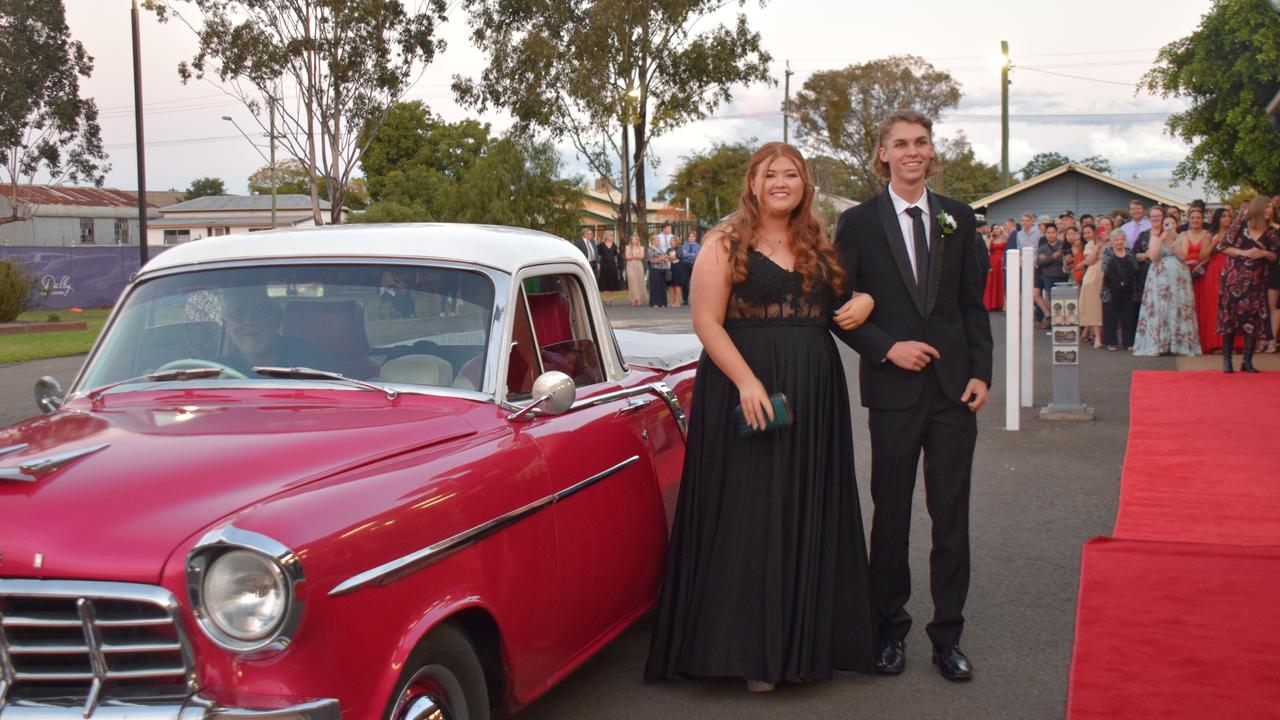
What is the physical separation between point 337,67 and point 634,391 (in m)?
22.5

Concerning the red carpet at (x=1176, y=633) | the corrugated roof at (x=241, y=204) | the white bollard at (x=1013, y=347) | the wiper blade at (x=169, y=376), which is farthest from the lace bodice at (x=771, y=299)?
the corrugated roof at (x=241, y=204)

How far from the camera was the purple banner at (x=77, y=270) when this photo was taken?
3297 centimetres

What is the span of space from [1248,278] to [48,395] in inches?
497

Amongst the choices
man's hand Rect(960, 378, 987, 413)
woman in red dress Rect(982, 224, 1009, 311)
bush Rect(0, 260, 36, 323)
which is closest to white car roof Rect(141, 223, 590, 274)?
man's hand Rect(960, 378, 987, 413)

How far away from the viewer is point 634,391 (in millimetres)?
5141

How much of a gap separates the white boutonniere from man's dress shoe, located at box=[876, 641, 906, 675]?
5.53 ft

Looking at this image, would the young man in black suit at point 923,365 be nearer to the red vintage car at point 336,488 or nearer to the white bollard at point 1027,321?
the red vintage car at point 336,488

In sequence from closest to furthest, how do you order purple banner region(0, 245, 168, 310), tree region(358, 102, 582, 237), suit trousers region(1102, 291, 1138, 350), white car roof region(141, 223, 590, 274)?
white car roof region(141, 223, 590, 274) < suit trousers region(1102, 291, 1138, 350) < purple banner region(0, 245, 168, 310) < tree region(358, 102, 582, 237)

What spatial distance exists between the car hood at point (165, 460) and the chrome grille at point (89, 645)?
0.05 metres

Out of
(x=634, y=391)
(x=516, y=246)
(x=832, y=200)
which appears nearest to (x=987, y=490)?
(x=634, y=391)

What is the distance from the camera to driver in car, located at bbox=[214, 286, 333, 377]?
13.7 feet

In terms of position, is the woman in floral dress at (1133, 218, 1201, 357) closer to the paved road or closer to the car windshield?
the paved road

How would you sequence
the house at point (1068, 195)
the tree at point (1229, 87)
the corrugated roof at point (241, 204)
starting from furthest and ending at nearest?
the corrugated roof at point (241, 204) < the house at point (1068, 195) < the tree at point (1229, 87)

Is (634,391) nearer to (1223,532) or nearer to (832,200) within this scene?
(1223,532)
